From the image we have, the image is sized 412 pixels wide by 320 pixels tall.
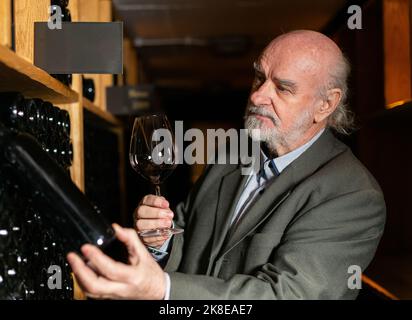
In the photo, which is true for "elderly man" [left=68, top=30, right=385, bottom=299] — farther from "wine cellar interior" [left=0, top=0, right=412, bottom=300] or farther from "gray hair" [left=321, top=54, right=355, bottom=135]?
"wine cellar interior" [left=0, top=0, right=412, bottom=300]

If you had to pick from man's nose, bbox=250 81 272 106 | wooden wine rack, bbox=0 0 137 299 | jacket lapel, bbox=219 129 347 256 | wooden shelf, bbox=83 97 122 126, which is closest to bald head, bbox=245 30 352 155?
man's nose, bbox=250 81 272 106

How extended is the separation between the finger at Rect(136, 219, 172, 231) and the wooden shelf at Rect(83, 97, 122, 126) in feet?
2.53

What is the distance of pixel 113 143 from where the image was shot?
321 cm

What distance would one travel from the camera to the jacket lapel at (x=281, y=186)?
1502mm

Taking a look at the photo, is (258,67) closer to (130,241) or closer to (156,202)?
(156,202)

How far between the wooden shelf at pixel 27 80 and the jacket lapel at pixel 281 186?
25.4 inches

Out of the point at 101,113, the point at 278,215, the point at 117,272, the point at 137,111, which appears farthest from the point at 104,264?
the point at 137,111

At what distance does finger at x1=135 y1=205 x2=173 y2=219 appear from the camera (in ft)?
4.63

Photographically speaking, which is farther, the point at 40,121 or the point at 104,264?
the point at 40,121

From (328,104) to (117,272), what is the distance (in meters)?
1.08

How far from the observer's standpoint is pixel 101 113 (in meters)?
2.51

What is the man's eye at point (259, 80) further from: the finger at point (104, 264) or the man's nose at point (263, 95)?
the finger at point (104, 264)
